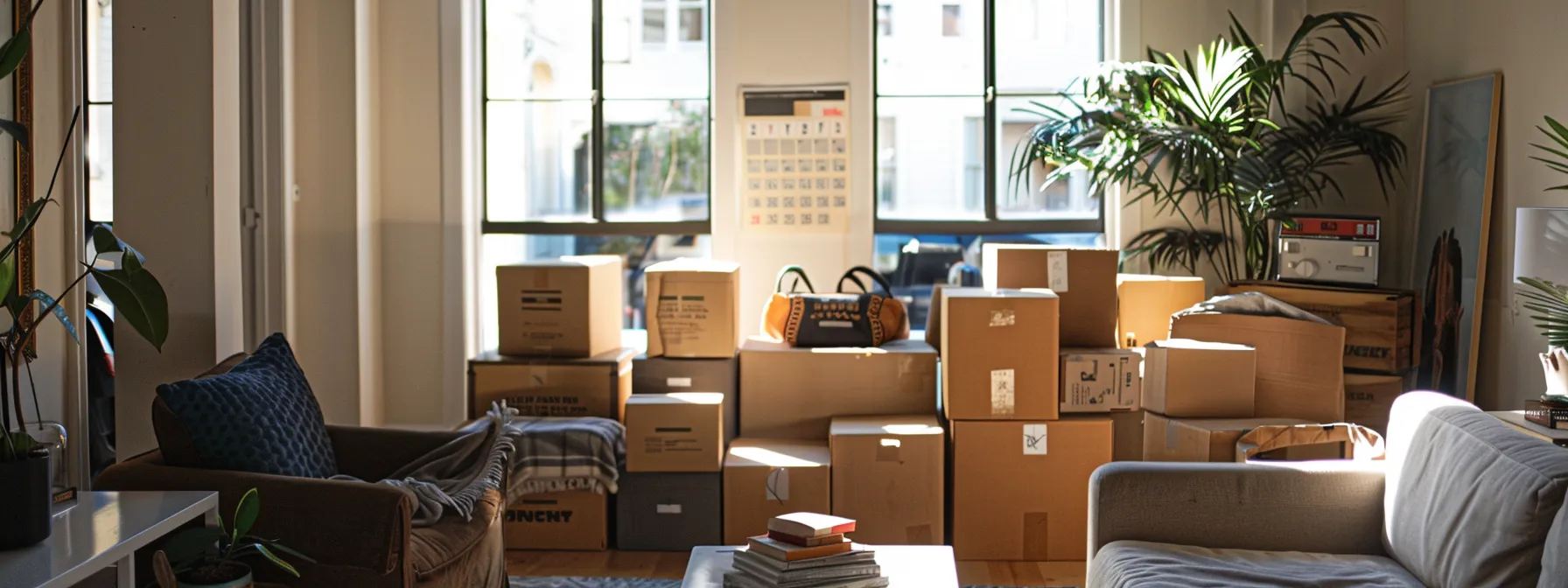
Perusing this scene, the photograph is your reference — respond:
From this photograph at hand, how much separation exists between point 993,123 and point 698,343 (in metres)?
1.72

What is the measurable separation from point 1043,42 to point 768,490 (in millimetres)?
2385

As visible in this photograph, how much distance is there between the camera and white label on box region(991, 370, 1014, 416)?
4.04m

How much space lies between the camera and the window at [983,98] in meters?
5.22

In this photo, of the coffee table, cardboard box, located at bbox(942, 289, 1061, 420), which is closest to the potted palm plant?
the coffee table

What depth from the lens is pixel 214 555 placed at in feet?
7.73

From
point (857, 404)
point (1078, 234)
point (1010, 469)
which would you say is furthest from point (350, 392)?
point (1078, 234)

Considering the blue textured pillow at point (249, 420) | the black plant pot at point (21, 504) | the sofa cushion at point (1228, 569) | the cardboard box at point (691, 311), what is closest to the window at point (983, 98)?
the cardboard box at point (691, 311)

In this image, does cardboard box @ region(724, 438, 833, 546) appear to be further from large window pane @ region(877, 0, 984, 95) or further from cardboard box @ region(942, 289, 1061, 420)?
large window pane @ region(877, 0, 984, 95)

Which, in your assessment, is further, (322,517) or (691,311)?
(691,311)

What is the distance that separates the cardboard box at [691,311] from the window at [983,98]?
112cm

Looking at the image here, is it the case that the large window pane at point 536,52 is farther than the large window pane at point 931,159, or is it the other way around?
the large window pane at point 536,52

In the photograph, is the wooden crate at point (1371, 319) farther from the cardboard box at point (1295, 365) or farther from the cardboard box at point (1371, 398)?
the cardboard box at point (1295, 365)

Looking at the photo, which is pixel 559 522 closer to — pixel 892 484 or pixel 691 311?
pixel 691 311

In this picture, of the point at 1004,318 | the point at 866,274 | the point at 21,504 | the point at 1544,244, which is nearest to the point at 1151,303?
the point at 1004,318
